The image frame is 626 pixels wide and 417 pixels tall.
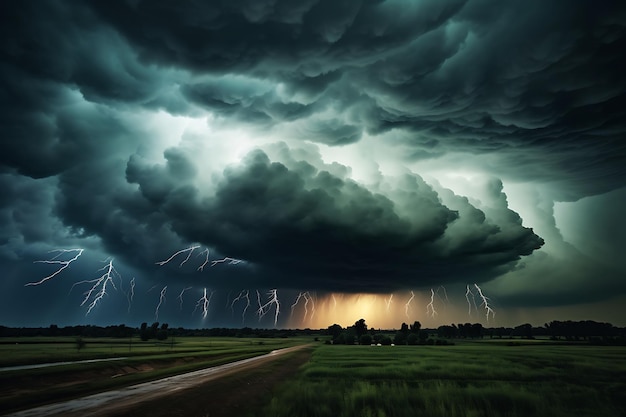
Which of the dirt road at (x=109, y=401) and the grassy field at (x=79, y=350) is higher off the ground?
the dirt road at (x=109, y=401)

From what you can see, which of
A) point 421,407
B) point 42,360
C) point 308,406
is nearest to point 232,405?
point 308,406

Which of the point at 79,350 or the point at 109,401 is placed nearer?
the point at 109,401

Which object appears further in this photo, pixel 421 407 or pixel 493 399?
pixel 493 399

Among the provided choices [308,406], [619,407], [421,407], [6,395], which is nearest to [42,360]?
[6,395]

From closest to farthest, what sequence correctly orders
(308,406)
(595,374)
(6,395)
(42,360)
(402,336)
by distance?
(308,406), (6,395), (595,374), (42,360), (402,336)

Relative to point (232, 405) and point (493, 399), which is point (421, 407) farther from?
point (232, 405)

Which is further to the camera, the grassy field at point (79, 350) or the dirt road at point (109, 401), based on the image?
the grassy field at point (79, 350)

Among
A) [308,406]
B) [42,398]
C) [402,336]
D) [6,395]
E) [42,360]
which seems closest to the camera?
[308,406]

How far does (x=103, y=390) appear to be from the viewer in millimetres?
25109

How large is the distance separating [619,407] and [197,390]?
81.0 feet

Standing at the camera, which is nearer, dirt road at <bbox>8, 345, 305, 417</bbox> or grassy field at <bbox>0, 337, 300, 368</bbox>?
dirt road at <bbox>8, 345, 305, 417</bbox>

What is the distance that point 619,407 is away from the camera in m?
18.9

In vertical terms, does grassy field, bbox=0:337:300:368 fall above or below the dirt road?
below

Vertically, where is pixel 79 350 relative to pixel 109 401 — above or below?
below
